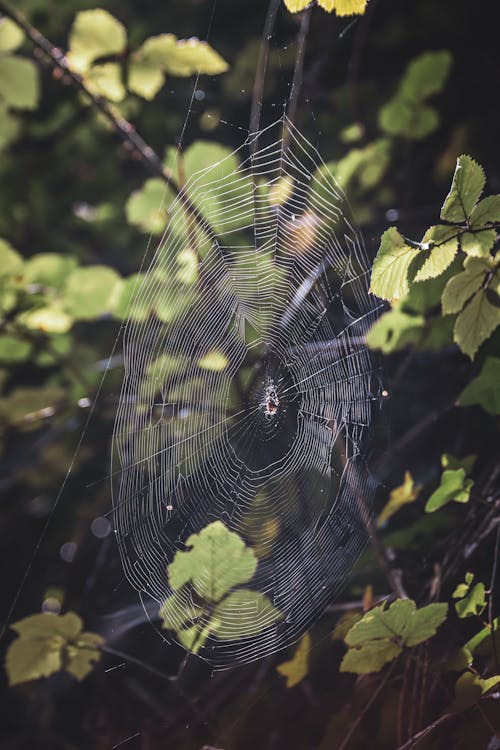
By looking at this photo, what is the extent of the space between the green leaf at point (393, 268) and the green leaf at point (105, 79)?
1.51ft

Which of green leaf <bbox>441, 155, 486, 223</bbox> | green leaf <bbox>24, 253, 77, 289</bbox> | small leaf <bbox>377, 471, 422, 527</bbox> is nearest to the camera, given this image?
green leaf <bbox>441, 155, 486, 223</bbox>

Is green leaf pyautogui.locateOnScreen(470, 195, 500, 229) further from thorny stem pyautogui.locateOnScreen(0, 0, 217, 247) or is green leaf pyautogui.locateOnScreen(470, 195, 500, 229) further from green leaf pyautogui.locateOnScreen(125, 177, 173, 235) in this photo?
green leaf pyautogui.locateOnScreen(125, 177, 173, 235)

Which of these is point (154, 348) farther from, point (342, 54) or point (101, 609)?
point (342, 54)

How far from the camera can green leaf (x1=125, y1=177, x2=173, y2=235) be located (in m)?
0.79

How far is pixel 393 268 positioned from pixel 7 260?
1.58ft

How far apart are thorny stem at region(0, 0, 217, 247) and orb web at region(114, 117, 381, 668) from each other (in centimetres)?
1

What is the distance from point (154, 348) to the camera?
0.64m

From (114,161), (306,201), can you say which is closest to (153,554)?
(306,201)

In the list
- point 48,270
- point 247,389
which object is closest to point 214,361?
point 247,389

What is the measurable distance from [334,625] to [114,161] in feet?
2.54

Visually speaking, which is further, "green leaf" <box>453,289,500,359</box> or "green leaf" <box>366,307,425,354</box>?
"green leaf" <box>366,307,425,354</box>

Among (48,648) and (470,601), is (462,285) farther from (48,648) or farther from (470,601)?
(48,648)

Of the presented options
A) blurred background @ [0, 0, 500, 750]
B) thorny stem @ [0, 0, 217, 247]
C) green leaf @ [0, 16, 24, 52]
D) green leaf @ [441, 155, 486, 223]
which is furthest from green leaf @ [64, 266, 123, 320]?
green leaf @ [441, 155, 486, 223]

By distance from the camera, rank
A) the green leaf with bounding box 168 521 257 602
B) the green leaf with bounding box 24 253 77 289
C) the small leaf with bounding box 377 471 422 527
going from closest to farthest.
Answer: the green leaf with bounding box 168 521 257 602, the small leaf with bounding box 377 471 422 527, the green leaf with bounding box 24 253 77 289
